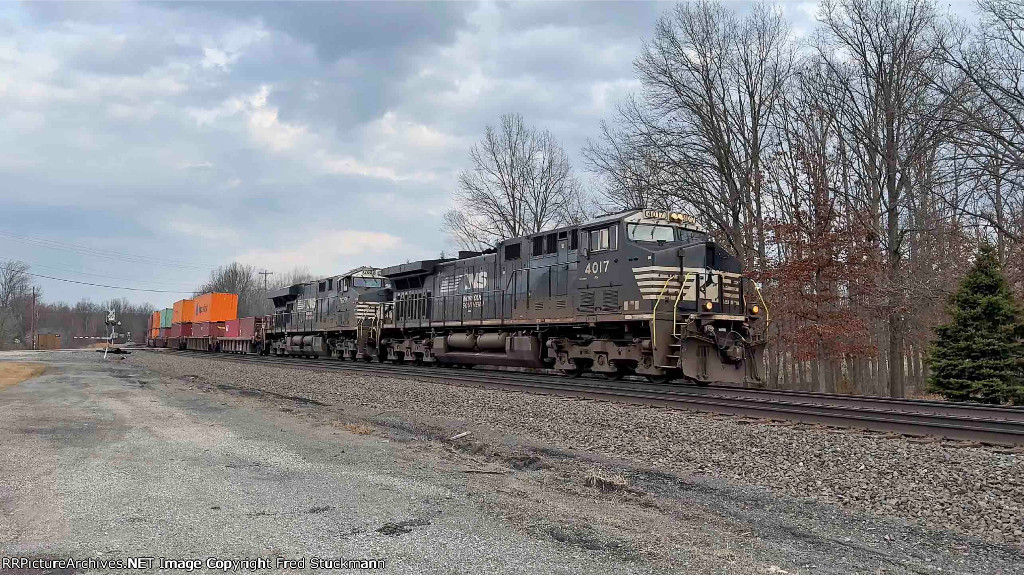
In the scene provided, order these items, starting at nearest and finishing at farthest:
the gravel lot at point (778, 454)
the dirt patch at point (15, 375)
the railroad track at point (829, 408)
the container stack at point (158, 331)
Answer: the gravel lot at point (778, 454), the railroad track at point (829, 408), the dirt patch at point (15, 375), the container stack at point (158, 331)

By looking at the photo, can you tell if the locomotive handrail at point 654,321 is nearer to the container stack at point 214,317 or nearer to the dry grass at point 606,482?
the dry grass at point 606,482

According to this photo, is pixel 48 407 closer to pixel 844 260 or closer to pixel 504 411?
pixel 504 411

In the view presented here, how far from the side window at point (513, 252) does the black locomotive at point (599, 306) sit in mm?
29

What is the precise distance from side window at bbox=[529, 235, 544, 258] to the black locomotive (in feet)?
0.13

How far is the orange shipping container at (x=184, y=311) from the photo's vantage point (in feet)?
160

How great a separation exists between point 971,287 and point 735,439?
11.5 meters

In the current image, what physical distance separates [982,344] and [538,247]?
1049 cm

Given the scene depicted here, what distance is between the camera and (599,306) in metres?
15.8

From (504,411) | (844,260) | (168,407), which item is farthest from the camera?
(844,260)

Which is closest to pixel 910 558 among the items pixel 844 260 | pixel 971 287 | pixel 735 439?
pixel 735 439

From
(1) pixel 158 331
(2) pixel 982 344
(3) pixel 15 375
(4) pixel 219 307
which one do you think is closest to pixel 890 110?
(2) pixel 982 344

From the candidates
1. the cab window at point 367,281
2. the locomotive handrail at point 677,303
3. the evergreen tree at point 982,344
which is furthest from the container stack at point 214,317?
the evergreen tree at point 982,344

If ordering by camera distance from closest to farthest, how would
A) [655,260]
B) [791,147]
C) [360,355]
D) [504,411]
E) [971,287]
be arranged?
[504,411]
[655,260]
[971,287]
[791,147]
[360,355]

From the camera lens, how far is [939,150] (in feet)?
71.9
